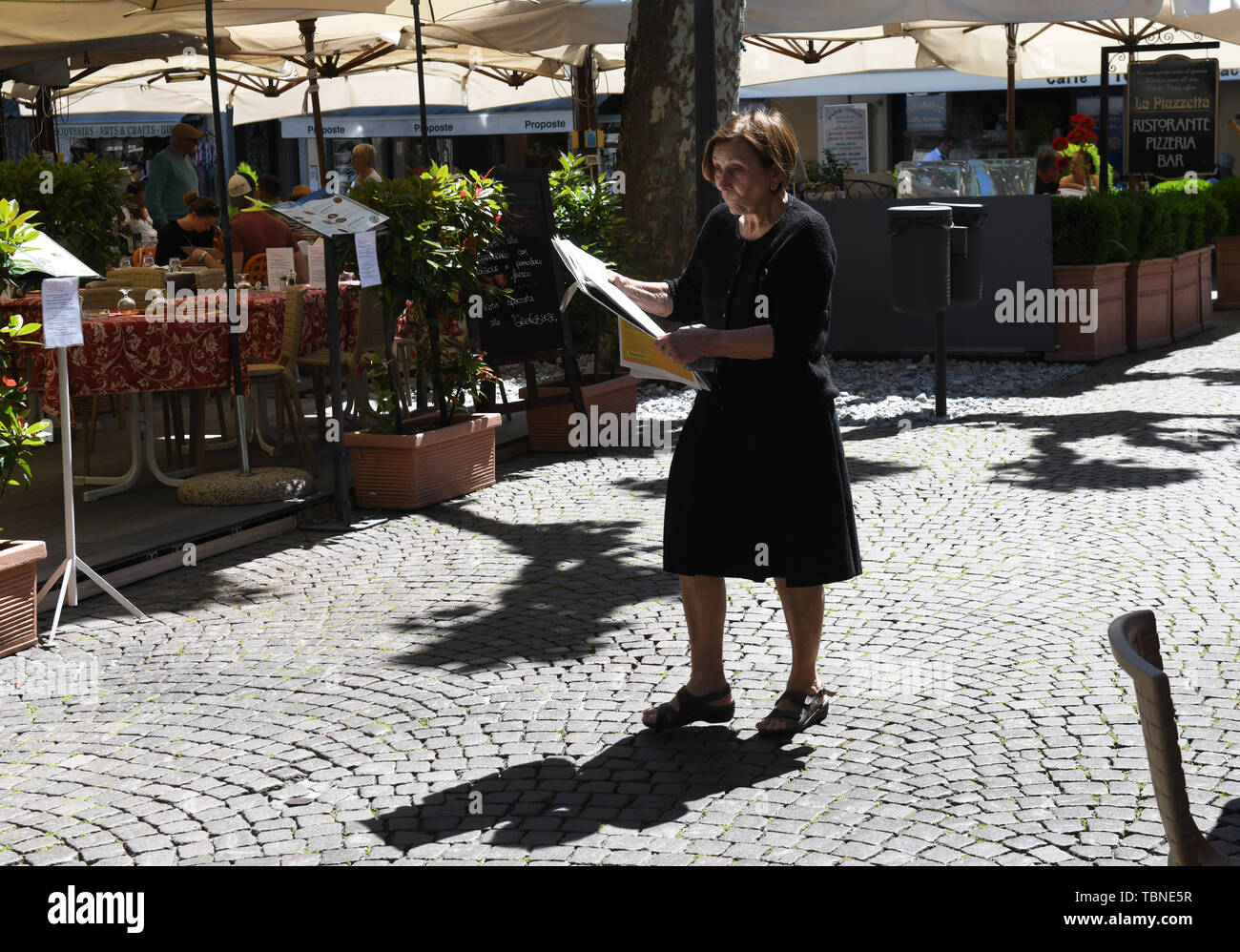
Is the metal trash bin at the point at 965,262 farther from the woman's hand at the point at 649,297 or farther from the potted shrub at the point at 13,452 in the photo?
the potted shrub at the point at 13,452

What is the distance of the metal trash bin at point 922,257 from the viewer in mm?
11812

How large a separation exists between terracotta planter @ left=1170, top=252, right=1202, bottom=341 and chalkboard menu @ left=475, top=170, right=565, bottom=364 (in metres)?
7.89

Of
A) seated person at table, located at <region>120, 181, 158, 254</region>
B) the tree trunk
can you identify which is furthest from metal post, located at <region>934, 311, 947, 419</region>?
seated person at table, located at <region>120, 181, 158, 254</region>

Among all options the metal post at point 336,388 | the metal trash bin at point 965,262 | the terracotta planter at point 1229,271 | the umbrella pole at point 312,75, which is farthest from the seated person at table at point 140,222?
the terracotta planter at point 1229,271

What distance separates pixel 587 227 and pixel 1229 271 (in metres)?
11.1

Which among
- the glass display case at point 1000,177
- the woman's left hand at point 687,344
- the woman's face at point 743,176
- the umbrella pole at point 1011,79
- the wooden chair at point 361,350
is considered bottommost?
the wooden chair at point 361,350

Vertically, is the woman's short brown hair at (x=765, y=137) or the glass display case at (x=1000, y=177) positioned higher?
the glass display case at (x=1000, y=177)

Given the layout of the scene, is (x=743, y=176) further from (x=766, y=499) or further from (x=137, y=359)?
(x=137, y=359)

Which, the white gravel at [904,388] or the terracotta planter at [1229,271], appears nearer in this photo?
the white gravel at [904,388]

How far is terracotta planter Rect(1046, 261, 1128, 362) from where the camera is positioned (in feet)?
46.3

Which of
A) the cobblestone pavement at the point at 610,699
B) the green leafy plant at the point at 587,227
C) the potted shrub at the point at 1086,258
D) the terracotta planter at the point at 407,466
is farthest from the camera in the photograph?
the potted shrub at the point at 1086,258

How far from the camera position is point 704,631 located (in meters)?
5.02

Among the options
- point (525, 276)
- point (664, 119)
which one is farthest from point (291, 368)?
point (664, 119)

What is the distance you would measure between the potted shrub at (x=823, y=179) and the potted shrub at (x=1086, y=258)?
2231mm
